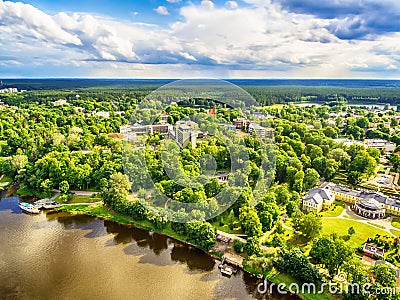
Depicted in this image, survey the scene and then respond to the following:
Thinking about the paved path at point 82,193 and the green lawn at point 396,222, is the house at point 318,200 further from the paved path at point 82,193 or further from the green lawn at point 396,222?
the paved path at point 82,193

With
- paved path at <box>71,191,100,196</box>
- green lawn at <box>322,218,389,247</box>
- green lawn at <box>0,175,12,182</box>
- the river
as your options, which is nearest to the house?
green lawn at <box>322,218,389,247</box>

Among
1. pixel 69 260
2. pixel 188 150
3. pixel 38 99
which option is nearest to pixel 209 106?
pixel 188 150

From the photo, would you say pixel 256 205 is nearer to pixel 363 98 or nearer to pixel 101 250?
pixel 101 250

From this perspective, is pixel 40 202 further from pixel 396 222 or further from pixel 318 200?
pixel 396 222

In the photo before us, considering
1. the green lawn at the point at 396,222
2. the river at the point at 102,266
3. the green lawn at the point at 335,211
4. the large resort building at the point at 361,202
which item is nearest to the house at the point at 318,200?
the large resort building at the point at 361,202
